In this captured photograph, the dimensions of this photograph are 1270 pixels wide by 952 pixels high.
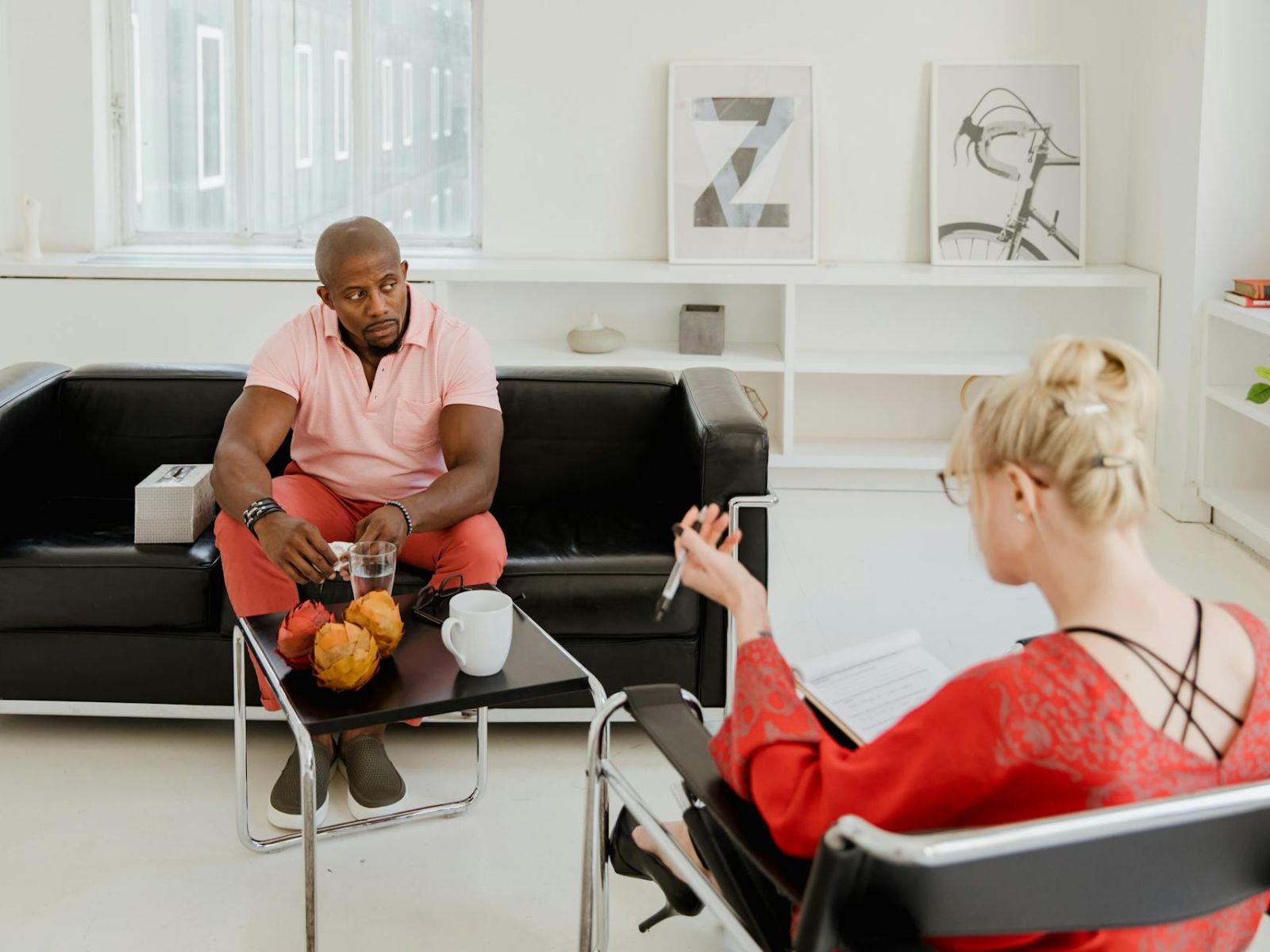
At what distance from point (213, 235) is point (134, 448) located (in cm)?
251

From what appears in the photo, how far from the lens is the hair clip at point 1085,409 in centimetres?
134

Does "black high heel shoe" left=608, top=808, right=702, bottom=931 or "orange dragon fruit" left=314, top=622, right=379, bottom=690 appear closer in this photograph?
"black high heel shoe" left=608, top=808, right=702, bottom=931

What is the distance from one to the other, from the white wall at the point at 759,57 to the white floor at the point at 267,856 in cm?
233

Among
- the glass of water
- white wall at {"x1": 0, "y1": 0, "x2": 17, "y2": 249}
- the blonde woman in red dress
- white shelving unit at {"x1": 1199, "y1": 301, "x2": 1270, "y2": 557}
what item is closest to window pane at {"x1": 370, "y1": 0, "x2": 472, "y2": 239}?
white wall at {"x1": 0, "y1": 0, "x2": 17, "y2": 249}

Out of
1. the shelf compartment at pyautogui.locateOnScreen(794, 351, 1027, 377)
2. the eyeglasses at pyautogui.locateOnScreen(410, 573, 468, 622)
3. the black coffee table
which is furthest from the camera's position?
the shelf compartment at pyautogui.locateOnScreen(794, 351, 1027, 377)

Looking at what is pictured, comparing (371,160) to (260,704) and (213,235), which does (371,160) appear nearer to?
(213,235)

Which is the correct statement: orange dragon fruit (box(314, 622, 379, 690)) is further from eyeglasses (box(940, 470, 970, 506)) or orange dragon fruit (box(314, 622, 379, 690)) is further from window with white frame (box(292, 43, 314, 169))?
window with white frame (box(292, 43, 314, 169))

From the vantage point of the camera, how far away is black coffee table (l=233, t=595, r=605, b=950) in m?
2.05

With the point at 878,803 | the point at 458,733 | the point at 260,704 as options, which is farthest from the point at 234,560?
the point at 878,803

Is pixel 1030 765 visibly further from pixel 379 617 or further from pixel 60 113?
pixel 60 113

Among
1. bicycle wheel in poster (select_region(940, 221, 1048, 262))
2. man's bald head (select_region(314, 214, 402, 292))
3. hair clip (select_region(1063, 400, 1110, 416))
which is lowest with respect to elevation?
hair clip (select_region(1063, 400, 1110, 416))

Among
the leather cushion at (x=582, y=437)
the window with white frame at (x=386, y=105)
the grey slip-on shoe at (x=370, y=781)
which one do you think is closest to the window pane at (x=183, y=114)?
the window with white frame at (x=386, y=105)

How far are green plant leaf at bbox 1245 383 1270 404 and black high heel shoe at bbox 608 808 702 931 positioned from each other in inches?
112

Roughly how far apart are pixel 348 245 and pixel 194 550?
0.73 meters
